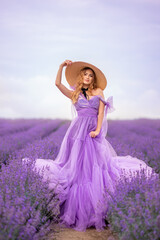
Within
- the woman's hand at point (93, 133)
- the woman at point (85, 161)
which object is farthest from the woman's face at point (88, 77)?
the woman's hand at point (93, 133)

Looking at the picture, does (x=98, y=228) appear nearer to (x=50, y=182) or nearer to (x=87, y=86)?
(x=50, y=182)

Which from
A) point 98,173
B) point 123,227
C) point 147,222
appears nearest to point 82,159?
point 98,173

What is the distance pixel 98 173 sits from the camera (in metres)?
3.00

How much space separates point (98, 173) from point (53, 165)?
0.51 meters

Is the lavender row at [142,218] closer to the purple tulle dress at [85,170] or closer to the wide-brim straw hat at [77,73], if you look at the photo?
the purple tulle dress at [85,170]

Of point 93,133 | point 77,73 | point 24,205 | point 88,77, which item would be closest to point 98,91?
point 88,77

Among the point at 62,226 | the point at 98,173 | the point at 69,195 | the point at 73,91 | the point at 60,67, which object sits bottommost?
the point at 62,226

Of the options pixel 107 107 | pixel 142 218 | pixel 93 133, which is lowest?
pixel 142 218

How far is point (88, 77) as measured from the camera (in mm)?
3445

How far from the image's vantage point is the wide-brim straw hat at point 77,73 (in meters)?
3.46

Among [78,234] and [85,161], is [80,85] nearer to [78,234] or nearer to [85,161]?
[85,161]

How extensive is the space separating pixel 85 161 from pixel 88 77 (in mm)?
1050

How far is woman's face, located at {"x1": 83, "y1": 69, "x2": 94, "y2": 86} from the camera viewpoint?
3.44m

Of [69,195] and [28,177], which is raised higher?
[28,177]
